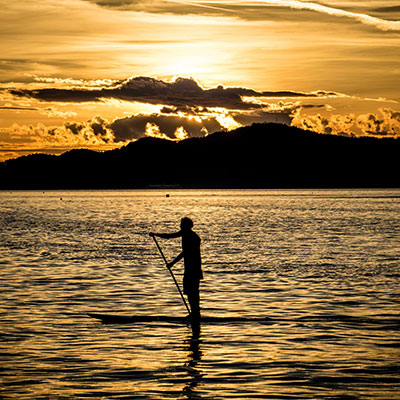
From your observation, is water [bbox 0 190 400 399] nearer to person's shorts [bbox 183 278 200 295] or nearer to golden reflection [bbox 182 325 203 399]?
golden reflection [bbox 182 325 203 399]

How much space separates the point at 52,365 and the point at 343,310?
10411 millimetres

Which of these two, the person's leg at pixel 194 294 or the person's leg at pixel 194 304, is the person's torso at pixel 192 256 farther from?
the person's leg at pixel 194 304

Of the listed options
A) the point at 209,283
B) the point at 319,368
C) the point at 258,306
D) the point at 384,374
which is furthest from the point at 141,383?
the point at 209,283

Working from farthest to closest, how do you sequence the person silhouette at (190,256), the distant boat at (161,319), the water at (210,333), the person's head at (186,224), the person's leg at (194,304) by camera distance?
the distant boat at (161,319) < the person's leg at (194,304) < the person silhouette at (190,256) < the person's head at (186,224) < the water at (210,333)

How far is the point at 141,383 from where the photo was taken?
14.0 m

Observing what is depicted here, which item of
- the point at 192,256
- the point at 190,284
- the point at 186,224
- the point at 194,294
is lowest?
the point at 194,294

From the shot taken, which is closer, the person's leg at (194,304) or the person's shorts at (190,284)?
the person's shorts at (190,284)

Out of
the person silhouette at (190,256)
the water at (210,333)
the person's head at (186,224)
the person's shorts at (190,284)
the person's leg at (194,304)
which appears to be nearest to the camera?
the water at (210,333)

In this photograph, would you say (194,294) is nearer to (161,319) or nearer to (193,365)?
(161,319)

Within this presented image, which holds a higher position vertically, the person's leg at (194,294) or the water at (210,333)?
the person's leg at (194,294)

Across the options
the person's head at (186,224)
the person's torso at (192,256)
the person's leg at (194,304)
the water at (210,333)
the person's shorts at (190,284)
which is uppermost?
the person's head at (186,224)

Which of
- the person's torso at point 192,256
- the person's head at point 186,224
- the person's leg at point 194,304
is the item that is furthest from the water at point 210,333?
the person's head at point 186,224

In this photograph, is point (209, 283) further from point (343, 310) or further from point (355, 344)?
point (355, 344)

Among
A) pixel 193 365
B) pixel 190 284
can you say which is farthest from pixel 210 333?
pixel 193 365
